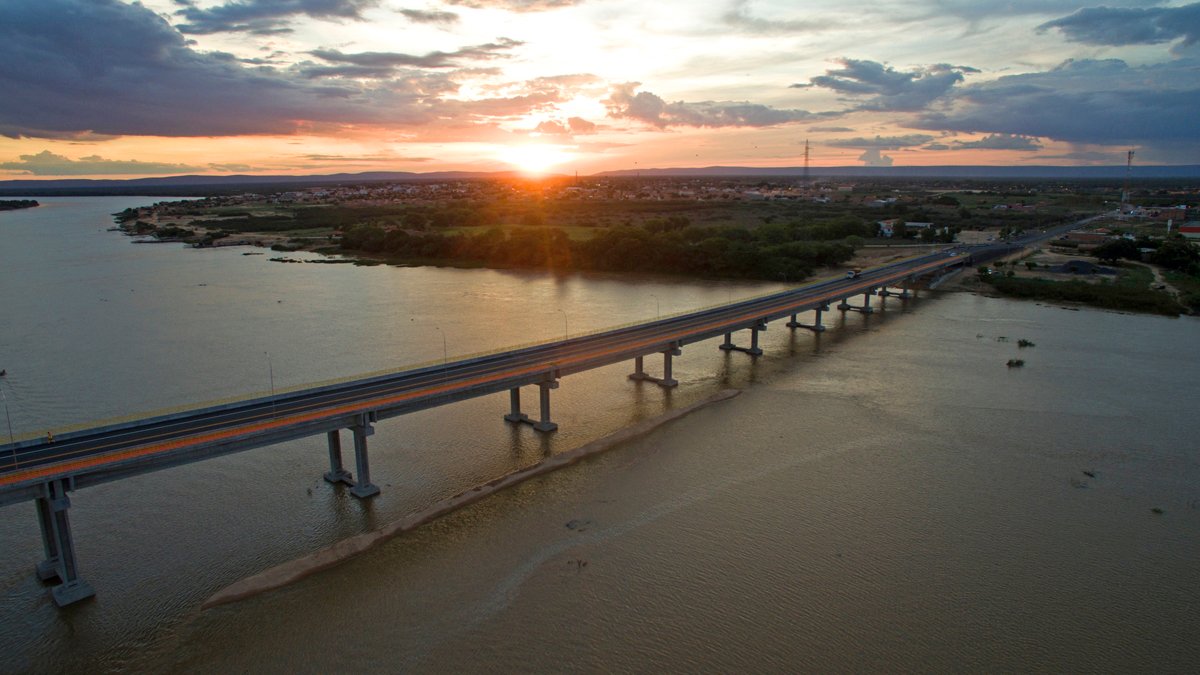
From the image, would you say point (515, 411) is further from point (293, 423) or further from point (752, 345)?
point (752, 345)

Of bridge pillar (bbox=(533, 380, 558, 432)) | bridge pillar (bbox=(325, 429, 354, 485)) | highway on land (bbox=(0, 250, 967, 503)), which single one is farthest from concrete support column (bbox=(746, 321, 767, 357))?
bridge pillar (bbox=(325, 429, 354, 485))

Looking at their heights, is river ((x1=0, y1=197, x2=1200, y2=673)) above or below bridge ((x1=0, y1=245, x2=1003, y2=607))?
below

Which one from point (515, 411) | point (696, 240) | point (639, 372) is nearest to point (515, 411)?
point (515, 411)

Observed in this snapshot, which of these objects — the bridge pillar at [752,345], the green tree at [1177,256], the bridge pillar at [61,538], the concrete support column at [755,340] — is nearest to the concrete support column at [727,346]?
the bridge pillar at [752,345]

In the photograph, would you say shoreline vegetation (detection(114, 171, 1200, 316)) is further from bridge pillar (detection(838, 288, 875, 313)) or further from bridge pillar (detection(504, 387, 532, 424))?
bridge pillar (detection(504, 387, 532, 424))

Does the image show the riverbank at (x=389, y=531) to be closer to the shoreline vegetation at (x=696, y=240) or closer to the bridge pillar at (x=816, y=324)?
the bridge pillar at (x=816, y=324)

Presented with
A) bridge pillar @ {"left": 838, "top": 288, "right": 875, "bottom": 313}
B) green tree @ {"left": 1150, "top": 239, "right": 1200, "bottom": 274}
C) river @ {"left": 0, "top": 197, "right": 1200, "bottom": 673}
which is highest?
green tree @ {"left": 1150, "top": 239, "right": 1200, "bottom": 274}

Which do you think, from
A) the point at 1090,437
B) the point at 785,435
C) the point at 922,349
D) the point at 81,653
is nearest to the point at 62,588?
the point at 81,653
